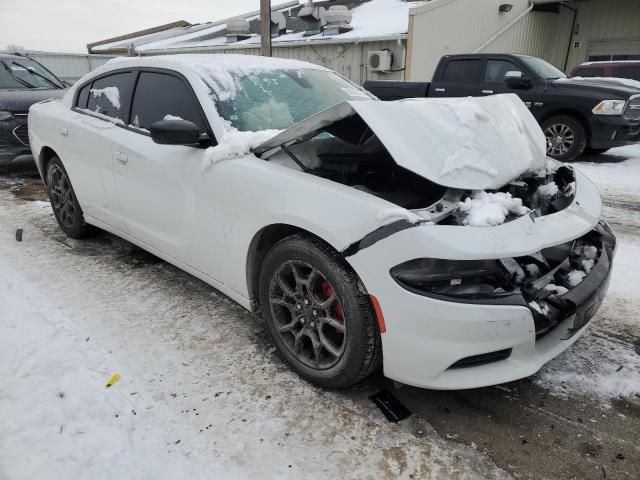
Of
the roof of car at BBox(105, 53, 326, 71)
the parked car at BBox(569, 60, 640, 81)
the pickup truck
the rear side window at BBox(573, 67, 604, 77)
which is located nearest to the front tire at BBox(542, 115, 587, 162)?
the pickup truck

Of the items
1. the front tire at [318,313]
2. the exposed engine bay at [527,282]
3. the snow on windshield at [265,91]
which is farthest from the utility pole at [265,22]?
the exposed engine bay at [527,282]

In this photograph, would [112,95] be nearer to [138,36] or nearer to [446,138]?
[446,138]

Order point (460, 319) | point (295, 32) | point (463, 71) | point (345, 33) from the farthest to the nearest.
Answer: point (295, 32)
point (345, 33)
point (463, 71)
point (460, 319)

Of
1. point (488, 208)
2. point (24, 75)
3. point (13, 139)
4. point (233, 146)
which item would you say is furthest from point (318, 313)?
point (24, 75)

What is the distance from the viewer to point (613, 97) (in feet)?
24.5

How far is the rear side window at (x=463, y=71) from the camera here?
29.4 ft

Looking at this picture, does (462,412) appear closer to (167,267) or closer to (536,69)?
(167,267)

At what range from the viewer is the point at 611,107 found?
743cm

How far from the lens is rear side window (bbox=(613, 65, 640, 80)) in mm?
10074

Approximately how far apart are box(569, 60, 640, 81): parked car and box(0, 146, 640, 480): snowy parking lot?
29.8 feet

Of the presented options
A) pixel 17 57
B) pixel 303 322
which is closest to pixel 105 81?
pixel 303 322

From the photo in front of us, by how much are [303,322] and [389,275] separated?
0.66 metres

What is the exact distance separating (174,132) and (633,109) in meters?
7.71

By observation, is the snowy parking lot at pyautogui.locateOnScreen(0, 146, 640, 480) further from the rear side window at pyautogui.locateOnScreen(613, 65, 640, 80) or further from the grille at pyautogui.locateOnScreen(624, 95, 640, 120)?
the rear side window at pyautogui.locateOnScreen(613, 65, 640, 80)
